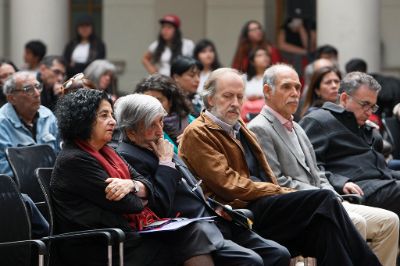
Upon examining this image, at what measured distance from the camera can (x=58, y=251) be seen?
7387mm

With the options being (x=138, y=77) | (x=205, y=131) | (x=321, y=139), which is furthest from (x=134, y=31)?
(x=205, y=131)

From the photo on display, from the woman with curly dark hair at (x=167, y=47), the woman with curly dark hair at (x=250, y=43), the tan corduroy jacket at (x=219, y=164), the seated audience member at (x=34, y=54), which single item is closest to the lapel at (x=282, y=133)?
the tan corduroy jacket at (x=219, y=164)

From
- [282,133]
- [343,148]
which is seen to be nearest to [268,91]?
[282,133]

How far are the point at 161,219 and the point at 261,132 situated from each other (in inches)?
61.8

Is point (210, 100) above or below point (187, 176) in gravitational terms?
above

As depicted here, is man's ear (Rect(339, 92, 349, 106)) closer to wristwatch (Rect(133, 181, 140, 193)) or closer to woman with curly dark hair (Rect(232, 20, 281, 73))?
wristwatch (Rect(133, 181, 140, 193))

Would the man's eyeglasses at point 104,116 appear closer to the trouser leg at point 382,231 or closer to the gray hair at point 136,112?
the gray hair at point 136,112

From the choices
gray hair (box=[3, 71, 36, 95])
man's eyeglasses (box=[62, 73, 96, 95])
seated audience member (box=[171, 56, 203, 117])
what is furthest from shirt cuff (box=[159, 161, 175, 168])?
seated audience member (box=[171, 56, 203, 117])

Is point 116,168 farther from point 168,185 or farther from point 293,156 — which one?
point 293,156

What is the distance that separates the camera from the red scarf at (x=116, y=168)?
7.42 m

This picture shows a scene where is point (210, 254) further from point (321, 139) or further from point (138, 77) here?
point (138, 77)

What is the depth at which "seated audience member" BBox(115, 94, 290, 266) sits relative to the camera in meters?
7.70

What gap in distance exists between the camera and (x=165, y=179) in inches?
303

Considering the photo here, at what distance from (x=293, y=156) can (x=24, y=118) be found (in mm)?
2500
